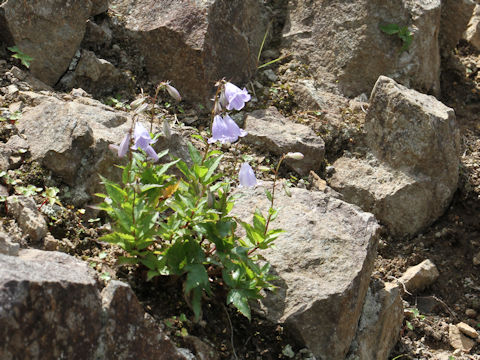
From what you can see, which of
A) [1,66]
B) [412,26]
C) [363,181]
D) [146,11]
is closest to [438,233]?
[363,181]

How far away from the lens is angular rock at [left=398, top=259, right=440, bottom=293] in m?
4.82

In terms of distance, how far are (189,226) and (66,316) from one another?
93 centimetres

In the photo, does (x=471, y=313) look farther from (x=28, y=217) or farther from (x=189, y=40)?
(x=28, y=217)

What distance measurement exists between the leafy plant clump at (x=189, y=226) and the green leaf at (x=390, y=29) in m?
2.95

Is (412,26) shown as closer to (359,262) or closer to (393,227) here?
(393,227)

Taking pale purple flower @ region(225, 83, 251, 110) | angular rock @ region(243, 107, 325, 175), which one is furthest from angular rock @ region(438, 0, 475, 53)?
pale purple flower @ region(225, 83, 251, 110)

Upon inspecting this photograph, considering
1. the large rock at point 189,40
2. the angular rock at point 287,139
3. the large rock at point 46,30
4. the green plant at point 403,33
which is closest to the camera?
the large rock at point 46,30

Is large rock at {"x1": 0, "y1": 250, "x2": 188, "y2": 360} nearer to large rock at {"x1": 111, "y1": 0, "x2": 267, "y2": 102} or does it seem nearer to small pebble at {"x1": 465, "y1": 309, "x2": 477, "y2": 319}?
large rock at {"x1": 111, "y1": 0, "x2": 267, "y2": 102}

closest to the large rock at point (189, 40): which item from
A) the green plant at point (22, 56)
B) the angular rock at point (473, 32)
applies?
the green plant at point (22, 56)

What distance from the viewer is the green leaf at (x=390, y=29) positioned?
18.9ft

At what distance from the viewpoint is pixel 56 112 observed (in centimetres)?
413

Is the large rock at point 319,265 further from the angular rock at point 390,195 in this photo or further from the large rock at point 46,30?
the large rock at point 46,30

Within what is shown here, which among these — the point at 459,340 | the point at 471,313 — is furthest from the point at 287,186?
the point at 471,313

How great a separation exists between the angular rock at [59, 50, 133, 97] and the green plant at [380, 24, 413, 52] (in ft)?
8.73
